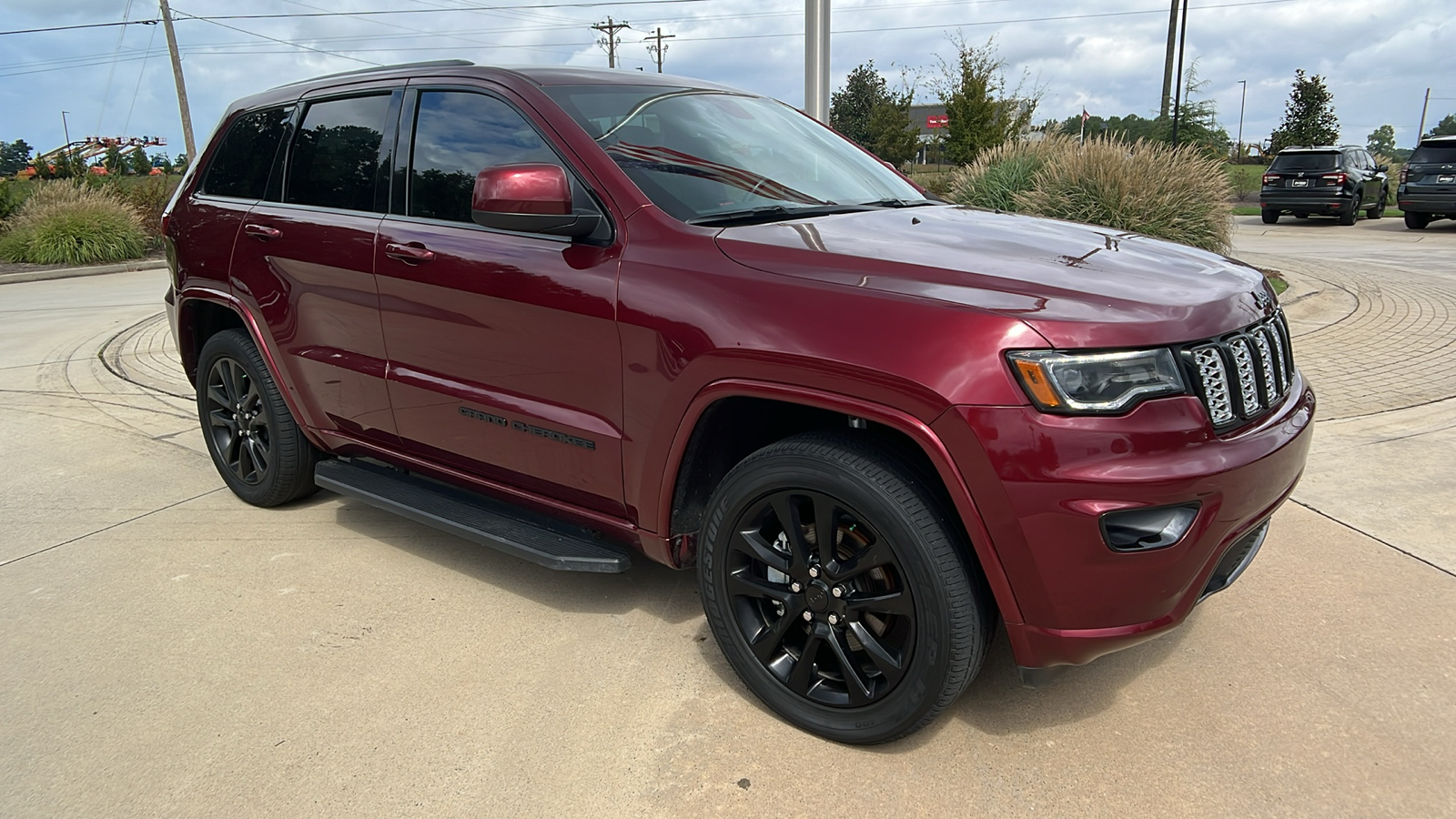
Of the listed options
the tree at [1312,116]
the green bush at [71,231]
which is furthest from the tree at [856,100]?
the green bush at [71,231]

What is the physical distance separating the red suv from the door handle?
13mm

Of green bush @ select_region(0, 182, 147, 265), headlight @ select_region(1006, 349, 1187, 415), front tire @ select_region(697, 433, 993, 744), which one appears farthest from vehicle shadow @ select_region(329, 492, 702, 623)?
green bush @ select_region(0, 182, 147, 265)

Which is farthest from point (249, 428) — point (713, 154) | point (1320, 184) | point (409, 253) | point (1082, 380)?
point (1320, 184)

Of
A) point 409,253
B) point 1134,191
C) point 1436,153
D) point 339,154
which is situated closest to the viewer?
Result: point 409,253

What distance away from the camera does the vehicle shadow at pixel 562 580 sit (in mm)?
3586

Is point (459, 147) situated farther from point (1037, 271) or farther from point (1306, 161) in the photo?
point (1306, 161)

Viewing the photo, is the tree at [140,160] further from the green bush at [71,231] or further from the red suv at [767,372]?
the red suv at [767,372]

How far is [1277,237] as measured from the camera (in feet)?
58.1

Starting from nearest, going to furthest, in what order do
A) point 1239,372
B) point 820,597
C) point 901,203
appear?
point 1239,372 → point 820,597 → point 901,203

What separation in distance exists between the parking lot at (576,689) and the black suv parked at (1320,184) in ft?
59.7

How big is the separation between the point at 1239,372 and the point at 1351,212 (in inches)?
861

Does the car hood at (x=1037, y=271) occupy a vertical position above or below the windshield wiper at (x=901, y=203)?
below

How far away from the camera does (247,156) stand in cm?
428

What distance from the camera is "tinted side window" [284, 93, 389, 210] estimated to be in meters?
3.68
